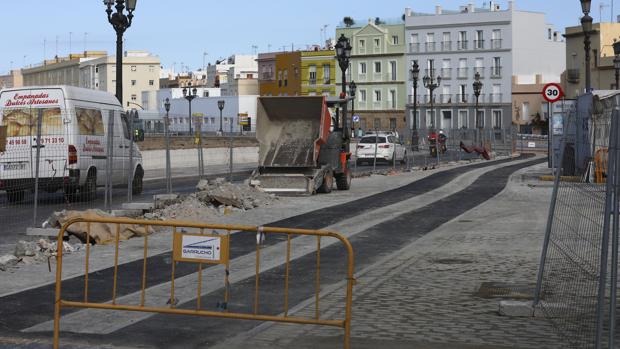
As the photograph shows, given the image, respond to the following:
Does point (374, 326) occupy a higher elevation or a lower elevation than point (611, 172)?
lower

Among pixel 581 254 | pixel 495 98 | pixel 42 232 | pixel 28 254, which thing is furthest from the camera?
pixel 495 98

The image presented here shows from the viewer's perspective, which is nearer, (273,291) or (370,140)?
(273,291)

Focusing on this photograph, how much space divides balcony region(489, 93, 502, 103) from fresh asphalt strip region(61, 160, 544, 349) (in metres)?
90.0

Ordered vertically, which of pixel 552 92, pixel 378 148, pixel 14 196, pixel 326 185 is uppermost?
pixel 552 92

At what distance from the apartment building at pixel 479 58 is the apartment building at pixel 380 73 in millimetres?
1458

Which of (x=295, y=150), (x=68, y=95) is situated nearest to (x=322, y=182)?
(x=295, y=150)

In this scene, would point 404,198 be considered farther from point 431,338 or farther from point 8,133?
point 431,338

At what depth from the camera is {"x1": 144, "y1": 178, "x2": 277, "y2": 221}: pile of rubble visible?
20859 mm

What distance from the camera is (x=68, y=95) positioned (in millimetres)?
23484

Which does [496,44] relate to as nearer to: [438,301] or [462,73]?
[462,73]

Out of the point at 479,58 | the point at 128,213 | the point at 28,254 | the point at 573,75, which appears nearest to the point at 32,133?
the point at 128,213

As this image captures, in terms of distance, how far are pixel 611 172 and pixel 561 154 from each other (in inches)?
94.1

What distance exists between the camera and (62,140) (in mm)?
22844

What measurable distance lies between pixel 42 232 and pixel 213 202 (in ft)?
20.4
